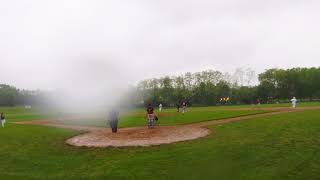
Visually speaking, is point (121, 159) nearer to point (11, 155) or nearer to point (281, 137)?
point (11, 155)

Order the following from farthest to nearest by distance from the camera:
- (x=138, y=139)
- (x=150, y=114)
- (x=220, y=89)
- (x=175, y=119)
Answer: (x=220, y=89)
(x=175, y=119)
(x=150, y=114)
(x=138, y=139)

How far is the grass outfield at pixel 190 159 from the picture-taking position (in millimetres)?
16016

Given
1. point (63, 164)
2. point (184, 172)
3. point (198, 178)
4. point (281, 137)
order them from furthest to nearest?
point (281, 137) → point (63, 164) → point (184, 172) → point (198, 178)

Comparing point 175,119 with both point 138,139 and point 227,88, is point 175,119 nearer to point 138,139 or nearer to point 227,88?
point 138,139

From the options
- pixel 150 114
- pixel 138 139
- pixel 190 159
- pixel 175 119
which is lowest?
pixel 190 159

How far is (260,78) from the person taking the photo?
14375 cm

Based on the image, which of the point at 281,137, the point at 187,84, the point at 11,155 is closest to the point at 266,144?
the point at 281,137

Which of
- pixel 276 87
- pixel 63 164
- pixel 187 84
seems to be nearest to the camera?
pixel 63 164

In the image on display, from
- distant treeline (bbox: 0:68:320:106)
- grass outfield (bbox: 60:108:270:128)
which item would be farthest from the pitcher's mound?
distant treeline (bbox: 0:68:320:106)

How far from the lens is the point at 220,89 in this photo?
142 m

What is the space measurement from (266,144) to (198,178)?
7.71 metres

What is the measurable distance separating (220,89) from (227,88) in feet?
12.0

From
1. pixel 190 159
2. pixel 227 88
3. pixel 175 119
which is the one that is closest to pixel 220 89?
pixel 227 88

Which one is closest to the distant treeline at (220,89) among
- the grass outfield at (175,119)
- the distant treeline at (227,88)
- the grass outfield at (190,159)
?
the distant treeline at (227,88)
